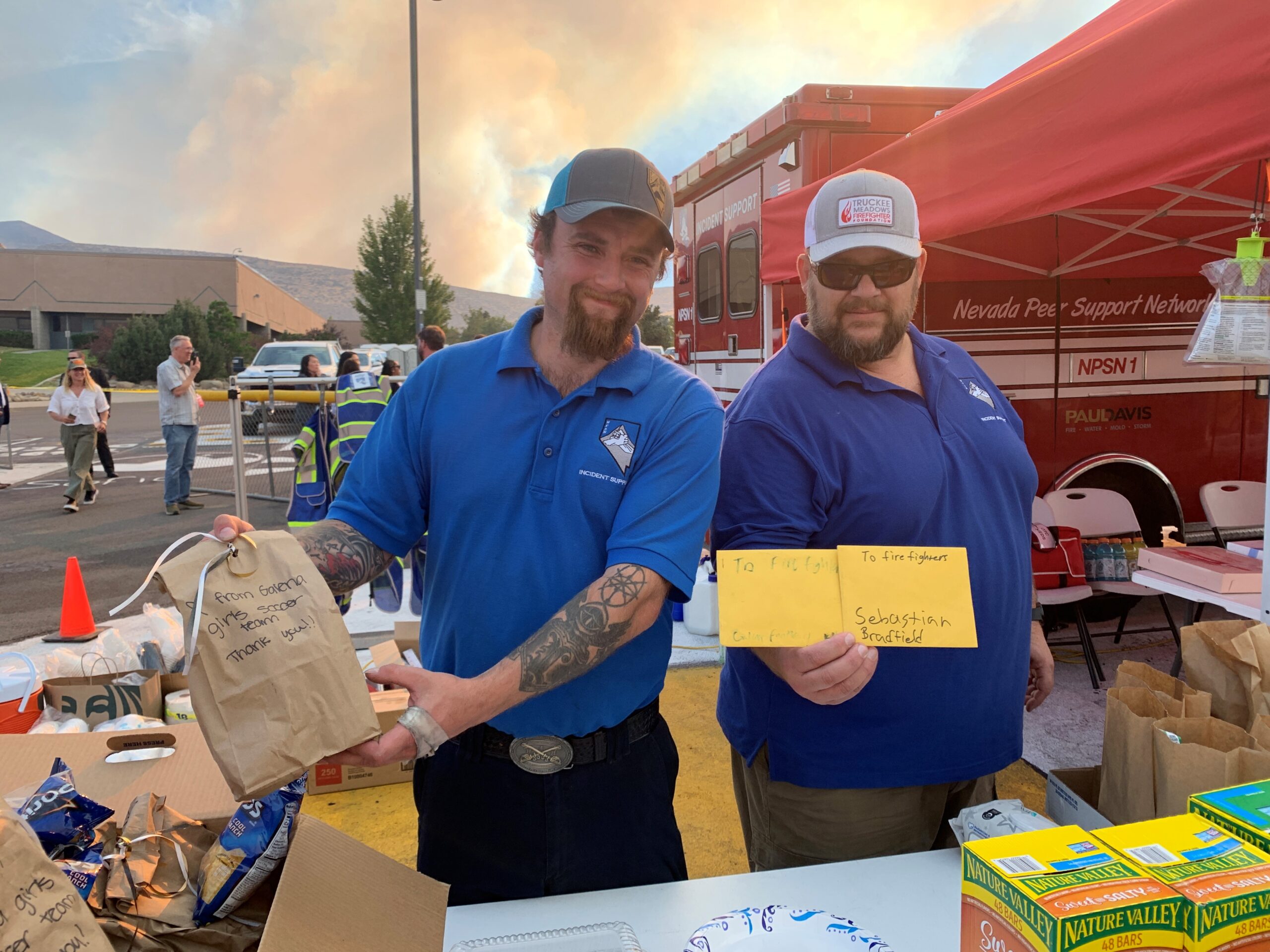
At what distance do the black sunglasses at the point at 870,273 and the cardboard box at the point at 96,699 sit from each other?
2921 millimetres

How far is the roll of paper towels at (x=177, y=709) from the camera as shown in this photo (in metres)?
3.26

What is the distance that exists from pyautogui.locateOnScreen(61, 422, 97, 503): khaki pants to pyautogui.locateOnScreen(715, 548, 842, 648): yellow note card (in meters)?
11.7

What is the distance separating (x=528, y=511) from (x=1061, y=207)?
2130 mm

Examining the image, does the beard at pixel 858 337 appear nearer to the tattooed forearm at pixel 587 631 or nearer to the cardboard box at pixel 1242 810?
the tattooed forearm at pixel 587 631

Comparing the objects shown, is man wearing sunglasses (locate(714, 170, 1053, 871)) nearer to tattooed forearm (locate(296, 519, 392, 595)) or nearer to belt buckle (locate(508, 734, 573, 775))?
belt buckle (locate(508, 734, 573, 775))

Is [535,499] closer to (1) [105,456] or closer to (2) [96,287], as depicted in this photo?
(1) [105,456]

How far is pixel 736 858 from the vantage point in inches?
125

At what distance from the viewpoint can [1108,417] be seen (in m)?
5.24

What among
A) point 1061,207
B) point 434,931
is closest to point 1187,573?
point 1061,207

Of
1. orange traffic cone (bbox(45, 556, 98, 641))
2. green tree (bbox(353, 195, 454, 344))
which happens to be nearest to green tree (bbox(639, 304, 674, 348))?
green tree (bbox(353, 195, 454, 344))

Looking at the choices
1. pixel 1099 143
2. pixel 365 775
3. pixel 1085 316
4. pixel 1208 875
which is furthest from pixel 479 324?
pixel 1208 875

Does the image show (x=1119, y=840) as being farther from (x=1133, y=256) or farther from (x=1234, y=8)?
(x=1133, y=256)

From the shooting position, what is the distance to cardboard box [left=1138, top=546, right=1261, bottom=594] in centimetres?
314

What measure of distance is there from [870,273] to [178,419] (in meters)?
9.99
